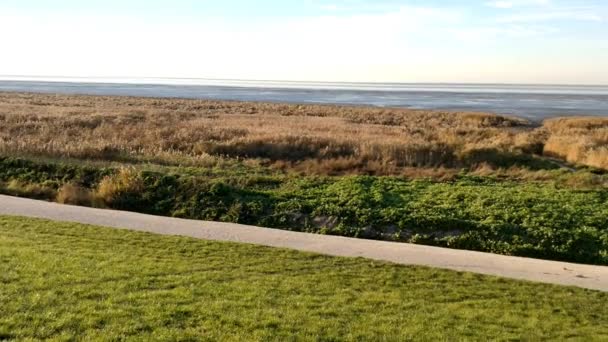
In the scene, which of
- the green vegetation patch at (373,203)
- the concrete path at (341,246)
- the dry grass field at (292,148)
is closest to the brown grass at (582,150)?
the dry grass field at (292,148)

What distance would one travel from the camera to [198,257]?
31.5ft

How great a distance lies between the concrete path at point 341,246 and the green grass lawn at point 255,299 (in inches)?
28.7

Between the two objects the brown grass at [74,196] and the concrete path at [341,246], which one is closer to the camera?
the concrete path at [341,246]

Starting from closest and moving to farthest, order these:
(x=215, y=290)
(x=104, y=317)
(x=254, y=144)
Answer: (x=104, y=317), (x=215, y=290), (x=254, y=144)

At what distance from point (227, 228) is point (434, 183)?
22.5 ft

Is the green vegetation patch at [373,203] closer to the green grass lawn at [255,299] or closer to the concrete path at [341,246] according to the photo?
the concrete path at [341,246]

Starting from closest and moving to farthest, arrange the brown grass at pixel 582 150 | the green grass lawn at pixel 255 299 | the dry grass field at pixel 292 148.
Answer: the green grass lawn at pixel 255 299 < the dry grass field at pixel 292 148 < the brown grass at pixel 582 150

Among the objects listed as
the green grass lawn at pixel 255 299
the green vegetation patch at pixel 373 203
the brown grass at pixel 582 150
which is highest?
the green grass lawn at pixel 255 299

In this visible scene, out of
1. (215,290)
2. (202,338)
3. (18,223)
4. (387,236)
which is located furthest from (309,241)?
(202,338)

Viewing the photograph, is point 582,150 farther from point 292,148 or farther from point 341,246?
point 341,246

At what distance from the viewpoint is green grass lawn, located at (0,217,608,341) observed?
19.9 ft

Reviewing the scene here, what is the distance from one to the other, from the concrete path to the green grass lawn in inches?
28.7

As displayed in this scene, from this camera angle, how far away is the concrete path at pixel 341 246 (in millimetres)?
9789

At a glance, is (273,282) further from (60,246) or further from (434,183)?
(434,183)
